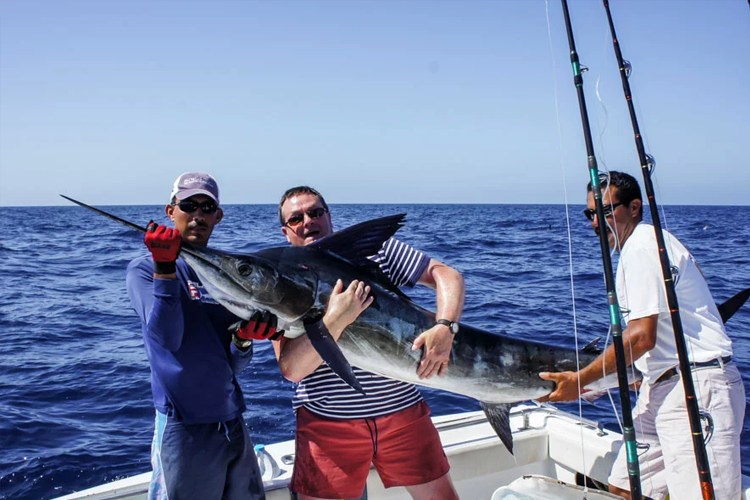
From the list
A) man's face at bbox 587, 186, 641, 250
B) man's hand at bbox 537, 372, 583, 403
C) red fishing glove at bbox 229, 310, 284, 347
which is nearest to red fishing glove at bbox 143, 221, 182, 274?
red fishing glove at bbox 229, 310, 284, 347

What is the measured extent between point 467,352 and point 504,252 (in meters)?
15.5

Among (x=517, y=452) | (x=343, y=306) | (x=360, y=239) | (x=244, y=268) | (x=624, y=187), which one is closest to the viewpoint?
(x=244, y=268)

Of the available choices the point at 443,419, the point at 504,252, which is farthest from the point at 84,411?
the point at 504,252

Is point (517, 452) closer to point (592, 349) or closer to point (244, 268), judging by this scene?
point (592, 349)

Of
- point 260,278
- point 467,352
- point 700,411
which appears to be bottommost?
point 700,411

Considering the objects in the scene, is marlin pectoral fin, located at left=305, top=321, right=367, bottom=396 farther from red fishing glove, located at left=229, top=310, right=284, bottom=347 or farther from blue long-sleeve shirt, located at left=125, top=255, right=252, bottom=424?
blue long-sleeve shirt, located at left=125, top=255, right=252, bottom=424

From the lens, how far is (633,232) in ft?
9.05

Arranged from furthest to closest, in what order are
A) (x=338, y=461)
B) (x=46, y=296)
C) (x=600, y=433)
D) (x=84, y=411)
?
(x=46, y=296) < (x=84, y=411) < (x=600, y=433) < (x=338, y=461)

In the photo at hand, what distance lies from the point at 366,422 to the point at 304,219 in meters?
0.94

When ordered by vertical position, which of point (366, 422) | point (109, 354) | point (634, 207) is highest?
point (634, 207)

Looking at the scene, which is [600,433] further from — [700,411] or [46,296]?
→ [46,296]

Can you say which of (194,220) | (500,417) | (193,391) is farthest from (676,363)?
(194,220)

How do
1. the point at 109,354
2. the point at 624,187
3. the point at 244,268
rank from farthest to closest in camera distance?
1. the point at 109,354
2. the point at 624,187
3. the point at 244,268

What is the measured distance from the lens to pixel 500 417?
2719 millimetres
